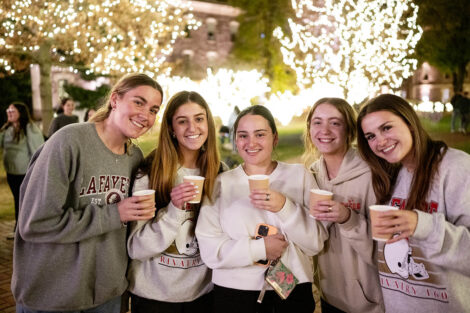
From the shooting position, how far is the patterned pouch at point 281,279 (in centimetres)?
244

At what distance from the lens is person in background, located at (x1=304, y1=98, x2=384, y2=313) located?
2.58 meters

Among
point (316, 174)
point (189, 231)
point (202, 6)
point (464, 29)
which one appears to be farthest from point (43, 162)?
point (464, 29)

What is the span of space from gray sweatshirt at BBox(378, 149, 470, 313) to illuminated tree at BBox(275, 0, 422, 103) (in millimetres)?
10958

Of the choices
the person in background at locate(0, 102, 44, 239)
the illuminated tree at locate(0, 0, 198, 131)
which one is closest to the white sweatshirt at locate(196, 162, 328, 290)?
the person in background at locate(0, 102, 44, 239)

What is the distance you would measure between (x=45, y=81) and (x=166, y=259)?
1351 centimetres

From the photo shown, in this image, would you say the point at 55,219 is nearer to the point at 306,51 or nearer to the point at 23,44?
the point at 23,44

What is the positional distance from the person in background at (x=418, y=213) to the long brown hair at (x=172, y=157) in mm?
1221

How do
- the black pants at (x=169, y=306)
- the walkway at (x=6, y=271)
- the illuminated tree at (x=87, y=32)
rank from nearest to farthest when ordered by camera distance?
the black pants at (x=169, y=306), the walkway at (x=6, y=271), the illuminated tree at (x=87, y=32)

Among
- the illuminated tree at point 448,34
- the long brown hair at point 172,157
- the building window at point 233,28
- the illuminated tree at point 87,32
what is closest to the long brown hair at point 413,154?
the long brown hair at point 172,157

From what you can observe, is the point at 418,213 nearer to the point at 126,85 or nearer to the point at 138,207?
the point at 138,207

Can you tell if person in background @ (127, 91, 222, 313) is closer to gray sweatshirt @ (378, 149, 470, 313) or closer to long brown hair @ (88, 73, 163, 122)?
long brown hair @ (88, 73, 163, 122)

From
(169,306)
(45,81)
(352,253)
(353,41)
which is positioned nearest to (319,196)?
(352,253)

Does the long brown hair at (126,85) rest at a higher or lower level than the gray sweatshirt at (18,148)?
higher

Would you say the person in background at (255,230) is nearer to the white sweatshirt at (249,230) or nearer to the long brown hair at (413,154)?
the white sweatshirt at (249,230)
